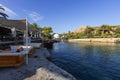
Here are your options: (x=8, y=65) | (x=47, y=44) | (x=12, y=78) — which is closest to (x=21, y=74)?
(x=12, y=78)

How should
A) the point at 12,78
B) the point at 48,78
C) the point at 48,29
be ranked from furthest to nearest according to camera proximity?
1. the point at 48,29
2. the point at 12,78
3. the point at 48,78

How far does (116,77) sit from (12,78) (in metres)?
9.87

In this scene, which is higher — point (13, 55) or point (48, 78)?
point (13, 55)

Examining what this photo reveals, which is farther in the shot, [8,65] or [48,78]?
[8,65]

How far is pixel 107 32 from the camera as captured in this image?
→ 136 m

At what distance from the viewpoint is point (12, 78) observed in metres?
9.81

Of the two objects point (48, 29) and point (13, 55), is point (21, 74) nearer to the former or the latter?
point (13, 55)

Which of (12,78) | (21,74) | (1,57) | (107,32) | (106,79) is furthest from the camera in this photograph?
(107,32)

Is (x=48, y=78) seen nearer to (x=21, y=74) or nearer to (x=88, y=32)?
(x=21, y=74)

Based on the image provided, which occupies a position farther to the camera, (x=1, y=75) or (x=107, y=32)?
(x=107, y=32)

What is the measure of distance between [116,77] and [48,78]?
9522mm

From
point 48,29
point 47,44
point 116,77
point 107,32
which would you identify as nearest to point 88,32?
point 107,32

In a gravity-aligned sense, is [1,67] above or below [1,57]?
below

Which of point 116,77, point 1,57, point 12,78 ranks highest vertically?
point 1,57
